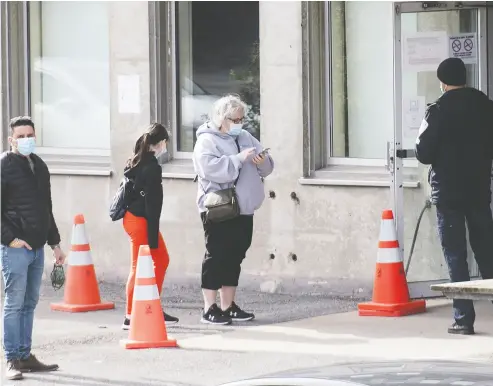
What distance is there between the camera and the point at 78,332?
34.0 feet

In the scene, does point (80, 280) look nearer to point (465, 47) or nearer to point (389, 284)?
point (389, 284)

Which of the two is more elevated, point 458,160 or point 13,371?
point 458,160

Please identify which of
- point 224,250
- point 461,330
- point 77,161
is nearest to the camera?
point 461,330

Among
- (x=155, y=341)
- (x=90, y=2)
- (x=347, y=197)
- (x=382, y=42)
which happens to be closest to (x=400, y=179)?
(x=347, y=197)

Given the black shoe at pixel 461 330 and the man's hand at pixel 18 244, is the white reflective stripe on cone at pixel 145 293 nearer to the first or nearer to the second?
the man's hand at pixel 18 244

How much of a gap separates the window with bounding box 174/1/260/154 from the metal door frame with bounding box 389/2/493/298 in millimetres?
2154

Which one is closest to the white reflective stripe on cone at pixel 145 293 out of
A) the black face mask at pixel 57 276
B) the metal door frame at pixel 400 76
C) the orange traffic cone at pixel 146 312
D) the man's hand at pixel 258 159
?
the orange traffic cone at pixel 146 312

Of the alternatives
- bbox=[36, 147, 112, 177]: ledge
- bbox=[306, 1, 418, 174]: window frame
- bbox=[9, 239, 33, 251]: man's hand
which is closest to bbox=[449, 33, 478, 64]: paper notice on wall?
bbox=[306, 1, 418, 174]: window frame

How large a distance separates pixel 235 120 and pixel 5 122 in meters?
4.42

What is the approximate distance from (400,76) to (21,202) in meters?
3.71

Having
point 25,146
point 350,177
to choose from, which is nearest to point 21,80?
point 350,177

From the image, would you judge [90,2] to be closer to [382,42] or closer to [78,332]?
[382,42]

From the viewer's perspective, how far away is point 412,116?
10938mm

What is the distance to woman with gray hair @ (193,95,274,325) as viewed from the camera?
33.2ft
